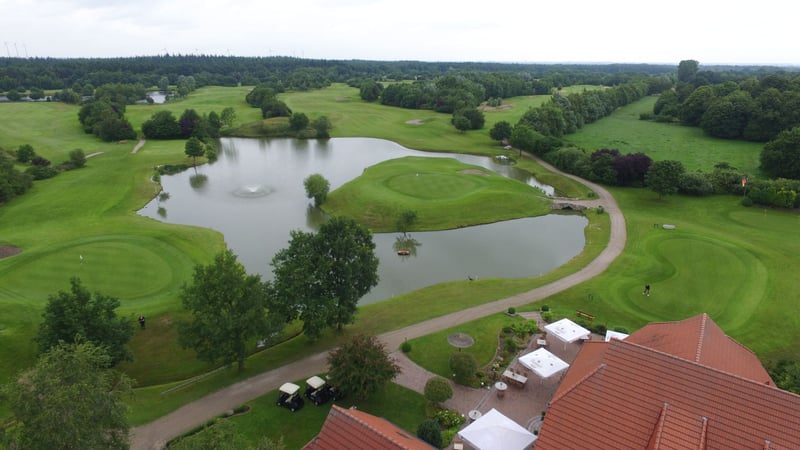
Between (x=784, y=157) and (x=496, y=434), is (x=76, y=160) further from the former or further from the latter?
→ (x=784, y=157)

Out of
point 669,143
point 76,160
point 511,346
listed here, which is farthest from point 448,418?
point 669,143

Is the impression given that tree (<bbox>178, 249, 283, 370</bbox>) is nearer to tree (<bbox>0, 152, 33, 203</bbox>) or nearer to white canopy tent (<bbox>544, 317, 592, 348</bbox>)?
white canopy tent (<bbox>544, 317, 592, 348</bbox>)

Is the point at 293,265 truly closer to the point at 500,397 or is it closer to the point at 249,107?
the point at 500,397

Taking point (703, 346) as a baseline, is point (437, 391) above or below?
below

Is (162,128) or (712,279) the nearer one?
(712,279)

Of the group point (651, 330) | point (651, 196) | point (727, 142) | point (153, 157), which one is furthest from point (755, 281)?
point (153, 157)

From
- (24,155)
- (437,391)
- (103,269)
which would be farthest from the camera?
(24,155)

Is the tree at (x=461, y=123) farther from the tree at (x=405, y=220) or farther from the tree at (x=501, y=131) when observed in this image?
the tree at (x=405, y=220)
